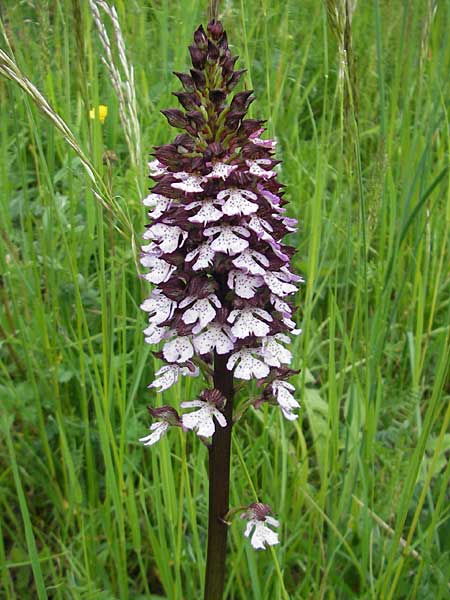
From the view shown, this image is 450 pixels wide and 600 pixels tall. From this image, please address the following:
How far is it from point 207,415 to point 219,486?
0.16m

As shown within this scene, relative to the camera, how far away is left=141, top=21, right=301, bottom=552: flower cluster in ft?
3.83

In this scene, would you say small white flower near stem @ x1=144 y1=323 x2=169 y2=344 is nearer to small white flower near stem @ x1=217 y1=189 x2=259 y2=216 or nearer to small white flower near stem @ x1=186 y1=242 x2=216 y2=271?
small white flower near stem @ x1=186 y1=242 x2=216 y2=271

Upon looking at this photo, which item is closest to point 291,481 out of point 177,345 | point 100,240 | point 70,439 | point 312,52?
point 70,439

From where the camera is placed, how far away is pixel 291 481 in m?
2.15

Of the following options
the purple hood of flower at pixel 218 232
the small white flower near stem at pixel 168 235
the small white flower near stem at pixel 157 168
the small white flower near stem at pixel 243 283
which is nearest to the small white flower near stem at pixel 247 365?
the purple hood of flower at pixel 218 232

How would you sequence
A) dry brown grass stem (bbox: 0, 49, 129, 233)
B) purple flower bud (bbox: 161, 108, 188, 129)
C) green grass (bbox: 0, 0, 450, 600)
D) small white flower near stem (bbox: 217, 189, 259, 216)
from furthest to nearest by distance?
green grass (bbox: 0, 0, 450, 600) < dry brown grass stem (bbox: 0, 49, 129, 233) < purple flower bud (bbox: 161, 108, 188, 129) < small white flower near stem (bbox: 217, 189, 259, 216)

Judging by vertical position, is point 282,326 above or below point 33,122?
below

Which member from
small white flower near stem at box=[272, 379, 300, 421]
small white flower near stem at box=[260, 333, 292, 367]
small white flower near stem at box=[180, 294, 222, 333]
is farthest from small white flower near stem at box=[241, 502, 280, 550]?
small white flower near stem at box=[180, 294, 222, 333]

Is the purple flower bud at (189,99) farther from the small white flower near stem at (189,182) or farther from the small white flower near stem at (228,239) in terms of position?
the small white flower near stem at (228,239)

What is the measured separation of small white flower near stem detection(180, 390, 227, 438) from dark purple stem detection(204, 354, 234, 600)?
0.03 meters

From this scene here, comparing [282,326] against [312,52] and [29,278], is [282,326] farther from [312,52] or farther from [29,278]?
[312,52]

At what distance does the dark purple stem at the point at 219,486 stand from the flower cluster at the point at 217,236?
24mm

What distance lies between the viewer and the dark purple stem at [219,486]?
49.7 inches

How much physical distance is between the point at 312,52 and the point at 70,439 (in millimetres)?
2545
